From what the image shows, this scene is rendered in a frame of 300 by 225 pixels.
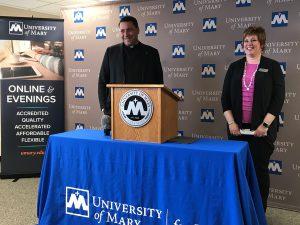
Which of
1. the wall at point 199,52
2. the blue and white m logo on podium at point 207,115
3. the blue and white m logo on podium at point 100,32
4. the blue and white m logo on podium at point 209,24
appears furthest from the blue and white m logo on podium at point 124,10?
the blue and white m logo on podium at point 207,115

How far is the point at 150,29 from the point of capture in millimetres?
3369

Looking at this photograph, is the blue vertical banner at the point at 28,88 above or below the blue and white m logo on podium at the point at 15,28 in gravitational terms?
below

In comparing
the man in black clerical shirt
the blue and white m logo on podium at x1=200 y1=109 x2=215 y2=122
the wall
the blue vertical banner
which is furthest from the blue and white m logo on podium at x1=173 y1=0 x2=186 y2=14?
the blue vertical banner

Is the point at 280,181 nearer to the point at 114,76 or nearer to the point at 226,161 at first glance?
the point at 226,161

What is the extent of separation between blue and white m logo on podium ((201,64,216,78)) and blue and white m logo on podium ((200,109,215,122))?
0.35 meters

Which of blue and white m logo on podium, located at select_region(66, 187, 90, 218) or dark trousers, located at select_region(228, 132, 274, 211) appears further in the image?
dark trousers, located at select_region(228, 132, 274, 211)

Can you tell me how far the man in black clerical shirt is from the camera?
97.6 inches

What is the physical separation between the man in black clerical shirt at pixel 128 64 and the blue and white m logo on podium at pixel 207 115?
0.81 m

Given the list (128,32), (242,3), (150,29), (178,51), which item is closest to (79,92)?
(150,29)

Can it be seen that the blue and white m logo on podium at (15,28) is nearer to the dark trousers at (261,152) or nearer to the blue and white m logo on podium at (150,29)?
the blue and white m logo on podium at (150,29)

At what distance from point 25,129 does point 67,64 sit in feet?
3.01

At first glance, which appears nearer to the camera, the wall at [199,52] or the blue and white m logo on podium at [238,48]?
the wall at [199,52]

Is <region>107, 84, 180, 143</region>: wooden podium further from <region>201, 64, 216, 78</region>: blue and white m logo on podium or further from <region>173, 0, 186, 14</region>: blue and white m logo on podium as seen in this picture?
<region>173, 0, 186, 14</region>: blue and white m logo on podium

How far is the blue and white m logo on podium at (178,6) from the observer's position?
3192 millimetres
